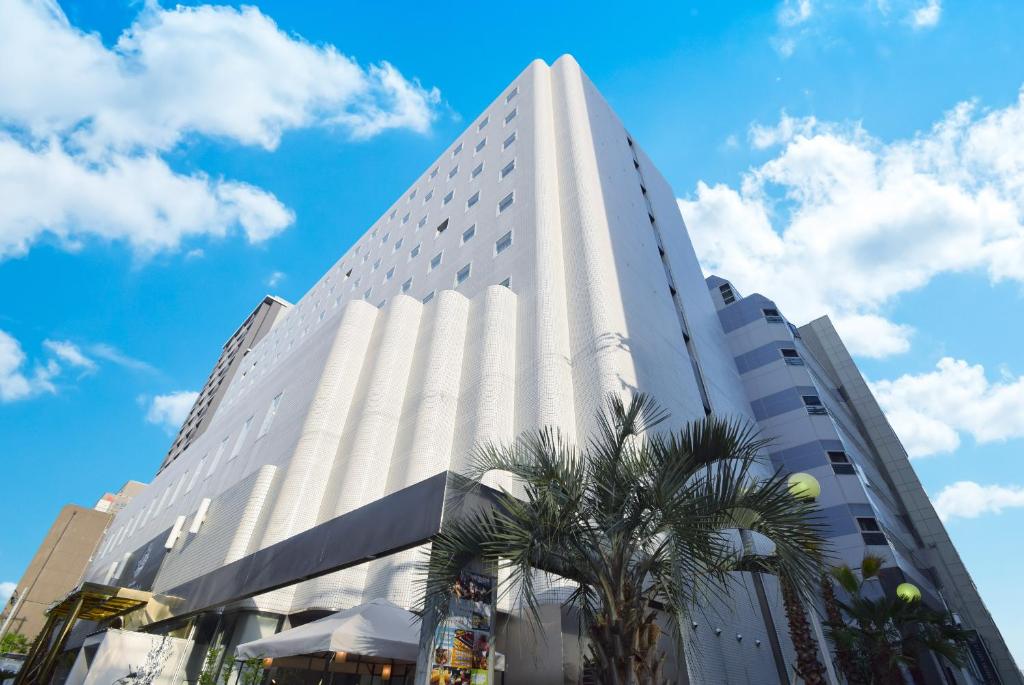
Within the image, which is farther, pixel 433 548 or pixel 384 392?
pixel 384 392

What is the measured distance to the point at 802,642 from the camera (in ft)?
34.2

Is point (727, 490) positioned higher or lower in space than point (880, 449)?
lower

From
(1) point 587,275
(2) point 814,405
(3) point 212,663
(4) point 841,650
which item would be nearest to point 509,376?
(1) point 587,275

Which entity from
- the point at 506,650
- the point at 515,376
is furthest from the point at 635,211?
the point at 506,650

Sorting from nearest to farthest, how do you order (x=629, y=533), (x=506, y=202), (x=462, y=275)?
(x=629, y=533) → (x=462, y=275) → (x=506, y=202)

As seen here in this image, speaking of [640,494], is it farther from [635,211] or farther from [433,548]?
[635,211]

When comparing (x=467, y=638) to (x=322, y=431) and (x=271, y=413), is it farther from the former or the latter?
(x=271, y=413)

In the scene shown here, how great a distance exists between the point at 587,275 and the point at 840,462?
45.3 ft

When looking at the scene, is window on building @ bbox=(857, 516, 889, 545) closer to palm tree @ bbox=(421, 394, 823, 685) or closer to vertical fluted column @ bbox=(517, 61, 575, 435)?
vertical fluted column @ bbox=(517, 61, 575, 435)

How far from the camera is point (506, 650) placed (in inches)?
481

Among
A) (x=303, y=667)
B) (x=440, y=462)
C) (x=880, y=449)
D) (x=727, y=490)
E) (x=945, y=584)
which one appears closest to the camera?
(x=727, y=490)

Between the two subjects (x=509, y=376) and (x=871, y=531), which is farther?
(x=871, y=531)

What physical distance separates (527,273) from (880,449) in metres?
32.4

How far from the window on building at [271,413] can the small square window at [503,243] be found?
1108cm
